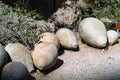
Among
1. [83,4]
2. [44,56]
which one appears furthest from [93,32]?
[44,56]

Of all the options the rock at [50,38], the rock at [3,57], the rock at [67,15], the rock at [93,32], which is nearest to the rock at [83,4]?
the rock at [67,15]

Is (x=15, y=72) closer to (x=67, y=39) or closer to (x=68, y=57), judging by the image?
(x=68, y=57)

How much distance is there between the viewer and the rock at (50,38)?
4641 mm

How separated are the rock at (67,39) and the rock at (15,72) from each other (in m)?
1.19

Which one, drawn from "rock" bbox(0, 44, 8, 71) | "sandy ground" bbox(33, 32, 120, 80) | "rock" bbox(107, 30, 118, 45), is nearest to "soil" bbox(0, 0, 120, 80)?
"sandy ground" bbox(33, 32, 120, 80)

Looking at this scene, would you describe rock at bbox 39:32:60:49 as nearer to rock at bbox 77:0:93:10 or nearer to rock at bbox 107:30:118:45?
rock at bbox 107:30:118:45

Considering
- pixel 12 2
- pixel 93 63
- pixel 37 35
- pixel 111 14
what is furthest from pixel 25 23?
pixel 111 14

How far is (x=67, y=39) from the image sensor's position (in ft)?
15.8

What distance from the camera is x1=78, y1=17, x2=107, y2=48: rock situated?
495 cm

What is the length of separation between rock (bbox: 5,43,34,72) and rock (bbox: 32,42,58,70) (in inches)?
3.4

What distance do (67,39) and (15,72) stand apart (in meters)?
1.36

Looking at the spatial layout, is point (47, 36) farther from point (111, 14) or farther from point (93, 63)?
point (111, 14)

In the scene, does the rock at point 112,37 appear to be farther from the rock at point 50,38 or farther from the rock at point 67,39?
the rock at point 50,38

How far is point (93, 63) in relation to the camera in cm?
455
